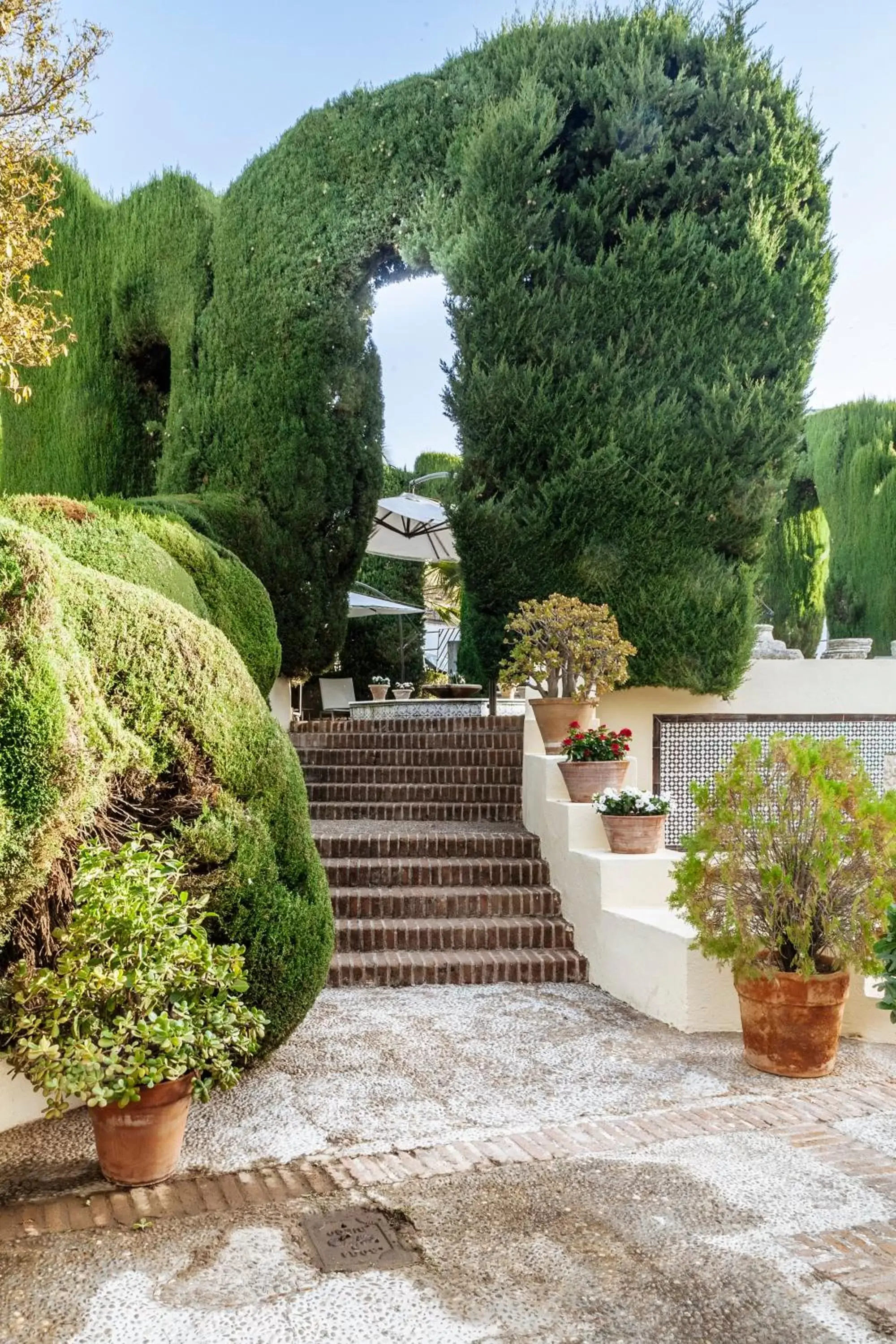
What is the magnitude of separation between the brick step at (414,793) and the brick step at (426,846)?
1.06 meters

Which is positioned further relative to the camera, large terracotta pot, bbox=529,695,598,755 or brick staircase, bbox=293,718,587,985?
large terracotta pot, bbox=529,695,598,755

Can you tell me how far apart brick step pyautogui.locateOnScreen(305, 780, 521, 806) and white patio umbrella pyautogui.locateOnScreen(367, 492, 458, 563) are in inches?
188

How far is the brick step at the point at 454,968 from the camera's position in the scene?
604 cm

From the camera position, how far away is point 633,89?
9.21m

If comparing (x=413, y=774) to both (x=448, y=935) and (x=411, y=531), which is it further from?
(x=411, y=531)

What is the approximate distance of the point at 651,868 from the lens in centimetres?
625

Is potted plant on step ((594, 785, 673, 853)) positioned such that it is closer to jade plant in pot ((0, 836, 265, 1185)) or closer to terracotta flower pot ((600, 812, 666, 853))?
terracotta flower pot ((600, 812, 666, 853))

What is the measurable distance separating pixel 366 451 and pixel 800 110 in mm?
5509

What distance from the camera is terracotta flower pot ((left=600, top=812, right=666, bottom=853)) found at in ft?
20.9

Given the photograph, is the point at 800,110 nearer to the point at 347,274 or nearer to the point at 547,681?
the point at 347,274

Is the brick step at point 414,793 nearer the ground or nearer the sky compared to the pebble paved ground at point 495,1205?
nearer the sky

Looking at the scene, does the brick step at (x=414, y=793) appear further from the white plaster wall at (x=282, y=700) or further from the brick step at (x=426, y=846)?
the white plaster wall at (x=282, y=700)

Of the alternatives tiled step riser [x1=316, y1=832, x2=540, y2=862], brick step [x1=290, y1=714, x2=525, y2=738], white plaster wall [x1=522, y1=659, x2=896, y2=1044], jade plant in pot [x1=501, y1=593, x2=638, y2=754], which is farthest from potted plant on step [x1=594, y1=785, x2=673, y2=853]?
brick step [x1=290, y1=714, x2=525, y2=738]

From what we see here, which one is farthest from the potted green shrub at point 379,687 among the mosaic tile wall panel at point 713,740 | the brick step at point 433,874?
the brick step at point 433,874
